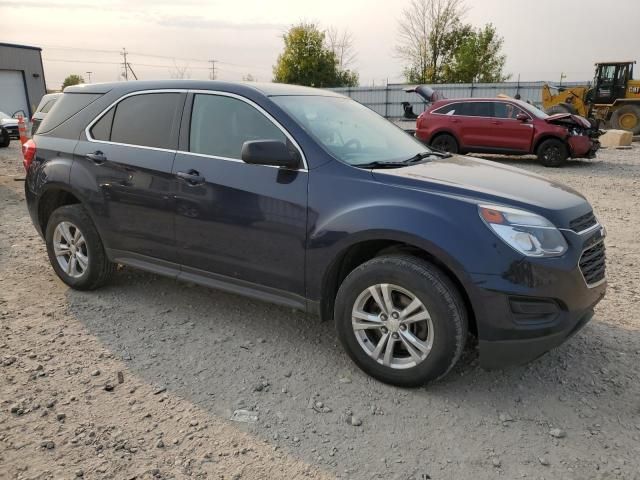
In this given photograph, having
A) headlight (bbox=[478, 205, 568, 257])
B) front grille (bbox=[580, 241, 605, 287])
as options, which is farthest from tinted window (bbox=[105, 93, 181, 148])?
front grille (bbox=[580, 241, 605, 287])

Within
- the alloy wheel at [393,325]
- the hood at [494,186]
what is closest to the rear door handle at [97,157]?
the hood at [494,186]

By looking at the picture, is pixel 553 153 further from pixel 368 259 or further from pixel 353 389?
pixel 353 389

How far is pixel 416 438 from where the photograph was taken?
8.68 ft

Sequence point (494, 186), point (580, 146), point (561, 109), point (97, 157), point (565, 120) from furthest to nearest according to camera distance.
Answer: point (561, 109) → point (565, 120) → point (580, 146) → point (97, 157) → point (494, 186)

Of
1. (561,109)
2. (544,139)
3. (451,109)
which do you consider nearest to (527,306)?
(544,139)

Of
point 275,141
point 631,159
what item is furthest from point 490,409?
point 631,159

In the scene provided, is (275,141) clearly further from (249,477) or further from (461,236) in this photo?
(249,477)

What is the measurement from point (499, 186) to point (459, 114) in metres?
11.0

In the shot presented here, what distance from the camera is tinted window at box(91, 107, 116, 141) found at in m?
4.11

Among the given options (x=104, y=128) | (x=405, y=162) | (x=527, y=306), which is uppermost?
(x=104, y=128)

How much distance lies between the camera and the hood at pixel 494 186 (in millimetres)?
2840

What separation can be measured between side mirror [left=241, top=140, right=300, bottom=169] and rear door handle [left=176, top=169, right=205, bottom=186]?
0.51 metres

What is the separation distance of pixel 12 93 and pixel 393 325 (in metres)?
39.8

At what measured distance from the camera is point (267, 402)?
295 cm
